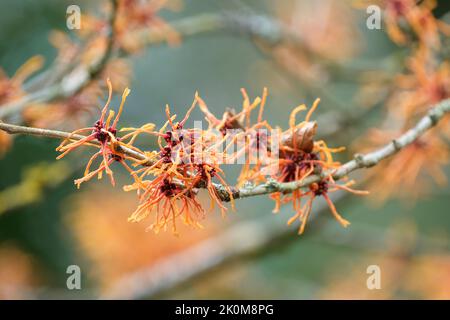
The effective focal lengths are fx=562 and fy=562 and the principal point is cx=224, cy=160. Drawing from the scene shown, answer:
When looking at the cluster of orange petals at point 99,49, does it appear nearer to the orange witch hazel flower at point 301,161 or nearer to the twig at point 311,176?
the twig at point 311,176

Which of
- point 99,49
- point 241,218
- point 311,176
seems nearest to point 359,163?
point 311,176

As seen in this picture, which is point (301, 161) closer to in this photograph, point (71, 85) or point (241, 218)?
point (71, 85)

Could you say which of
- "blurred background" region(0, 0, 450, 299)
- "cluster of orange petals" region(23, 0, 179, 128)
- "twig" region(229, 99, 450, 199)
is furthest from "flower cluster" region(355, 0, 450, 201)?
"cluster of orange petals" region(23, 0, 179, 128)

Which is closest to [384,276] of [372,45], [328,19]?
[328,19]

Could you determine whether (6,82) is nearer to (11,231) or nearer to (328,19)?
(328,19)

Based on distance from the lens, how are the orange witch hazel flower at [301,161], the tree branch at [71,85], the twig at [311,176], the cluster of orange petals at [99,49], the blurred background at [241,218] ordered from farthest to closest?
the blurred background at [241,218] < the cluster of orange petals at [99,49] < the tree branch at [71,85] < the orange witch hazel flower at [301,161] < the twig at [311,176]

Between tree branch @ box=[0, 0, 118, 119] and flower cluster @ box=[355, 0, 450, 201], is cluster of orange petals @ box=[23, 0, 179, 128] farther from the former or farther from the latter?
flower cluster @ box=[355, 0, 450, 201]

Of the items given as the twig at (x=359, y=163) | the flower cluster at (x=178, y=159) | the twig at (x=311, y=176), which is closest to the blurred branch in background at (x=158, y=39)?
the twig at (x=311, y=176)
